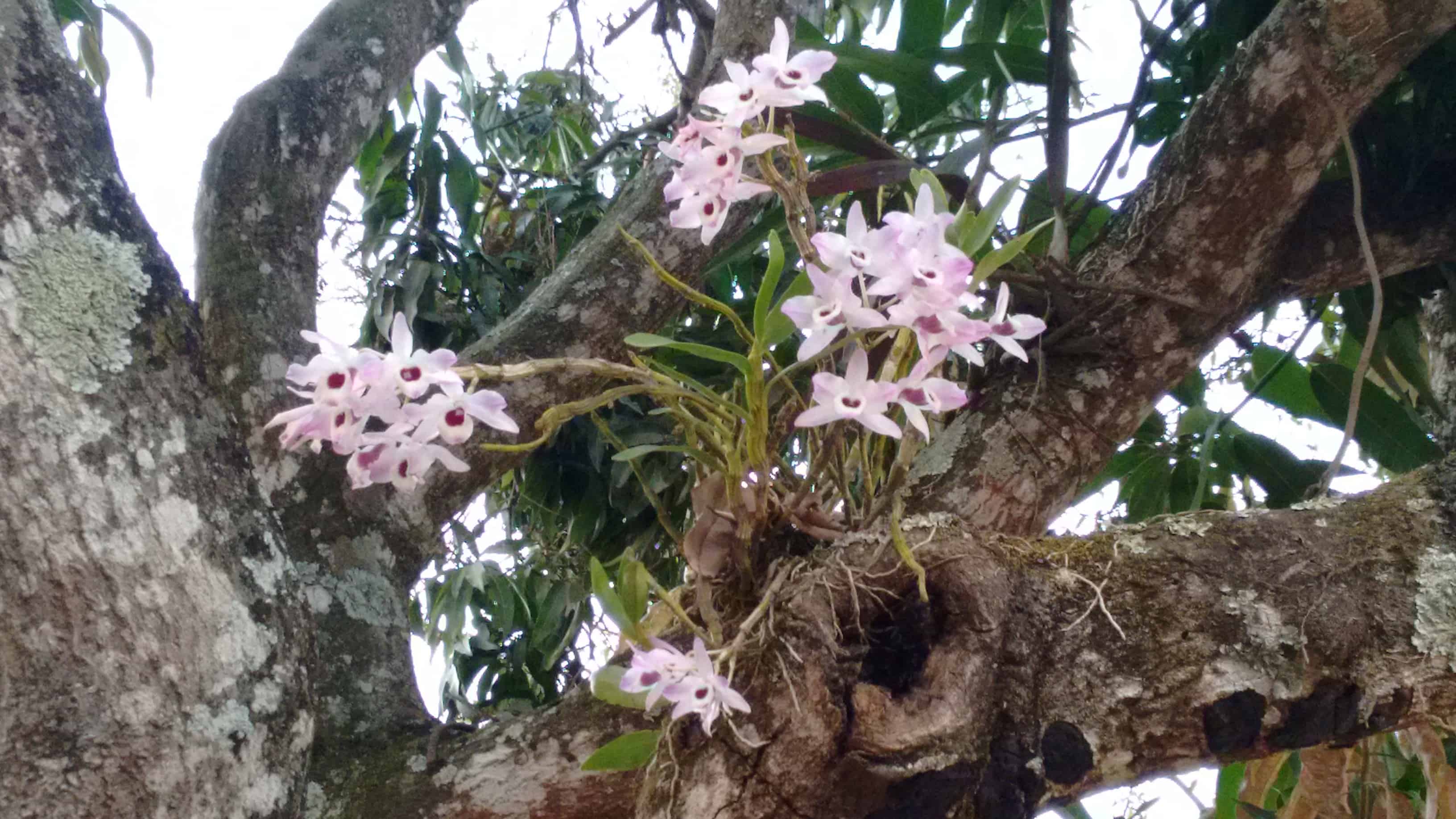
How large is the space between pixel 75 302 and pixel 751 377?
44 cm

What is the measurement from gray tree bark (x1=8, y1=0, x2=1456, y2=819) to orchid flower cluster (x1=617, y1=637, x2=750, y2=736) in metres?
0.08

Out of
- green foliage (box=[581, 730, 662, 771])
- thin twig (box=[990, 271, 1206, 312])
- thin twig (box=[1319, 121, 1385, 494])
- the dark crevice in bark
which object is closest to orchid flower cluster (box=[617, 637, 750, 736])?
green foliage (box=[581, 730, 662, 771])

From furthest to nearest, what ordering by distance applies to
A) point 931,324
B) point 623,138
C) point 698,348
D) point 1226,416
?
→ point 623,138 < point 1226,416 < point 698,348 < point 931,324

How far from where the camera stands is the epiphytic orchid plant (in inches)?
19.1

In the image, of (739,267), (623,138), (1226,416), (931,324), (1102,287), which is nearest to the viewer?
(931,324)

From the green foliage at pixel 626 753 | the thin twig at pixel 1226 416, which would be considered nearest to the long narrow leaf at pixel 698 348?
the green foliage at pixel 626 753

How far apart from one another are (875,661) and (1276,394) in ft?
2.41

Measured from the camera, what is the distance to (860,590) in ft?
2.23

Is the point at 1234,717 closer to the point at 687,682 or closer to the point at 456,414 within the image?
the point at 687,682

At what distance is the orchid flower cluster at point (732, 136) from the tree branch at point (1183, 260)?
393 mm

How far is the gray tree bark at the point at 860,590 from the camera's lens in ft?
1.96

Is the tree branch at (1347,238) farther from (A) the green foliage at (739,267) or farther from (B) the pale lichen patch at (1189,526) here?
(B) the pale lichen patch at (1189,526)

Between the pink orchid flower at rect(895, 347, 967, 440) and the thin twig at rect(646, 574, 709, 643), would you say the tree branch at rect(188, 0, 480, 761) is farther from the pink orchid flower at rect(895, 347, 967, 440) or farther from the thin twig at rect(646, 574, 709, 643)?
the pink orchid flower at rect(895, 347, 967, 440)

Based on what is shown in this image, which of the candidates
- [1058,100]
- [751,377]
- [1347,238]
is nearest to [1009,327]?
[751,377]
